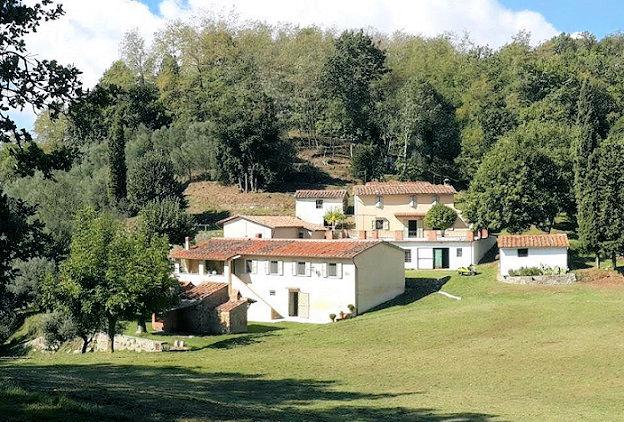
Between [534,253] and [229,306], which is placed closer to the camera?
[229,306]

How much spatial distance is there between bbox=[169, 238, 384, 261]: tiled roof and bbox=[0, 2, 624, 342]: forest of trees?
7875mm

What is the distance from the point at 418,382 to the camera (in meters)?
27.9

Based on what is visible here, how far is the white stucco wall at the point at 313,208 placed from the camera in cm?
7338

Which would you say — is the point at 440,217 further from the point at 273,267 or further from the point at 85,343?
the point at 85,343

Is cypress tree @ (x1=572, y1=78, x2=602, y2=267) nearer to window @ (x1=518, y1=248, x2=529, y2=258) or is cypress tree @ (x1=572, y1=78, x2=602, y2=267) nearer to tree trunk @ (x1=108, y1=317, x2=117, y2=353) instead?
window @ (x1=518, y1=248, x2=529, y2=258)

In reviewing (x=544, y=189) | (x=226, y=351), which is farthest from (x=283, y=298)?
(x=544, y=189)

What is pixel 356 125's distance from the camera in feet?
314

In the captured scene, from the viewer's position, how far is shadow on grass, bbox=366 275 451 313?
51844 millimetres

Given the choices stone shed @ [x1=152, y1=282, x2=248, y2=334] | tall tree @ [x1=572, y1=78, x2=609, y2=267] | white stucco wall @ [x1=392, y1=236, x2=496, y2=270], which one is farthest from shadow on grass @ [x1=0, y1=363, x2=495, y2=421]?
white stucco wall @ [x1=392, y1=236, x2=496, y2=270]

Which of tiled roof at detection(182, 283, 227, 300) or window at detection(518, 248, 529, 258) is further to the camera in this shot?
window at detection(518, 248, 529, 258)

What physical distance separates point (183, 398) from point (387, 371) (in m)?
12.2

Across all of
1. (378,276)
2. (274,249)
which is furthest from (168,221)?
(378,276)

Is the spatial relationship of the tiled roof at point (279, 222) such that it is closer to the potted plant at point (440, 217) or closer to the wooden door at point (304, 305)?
the potted plant at point (440, 217)

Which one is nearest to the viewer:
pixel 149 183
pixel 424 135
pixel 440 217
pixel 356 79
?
pixel 440 217
